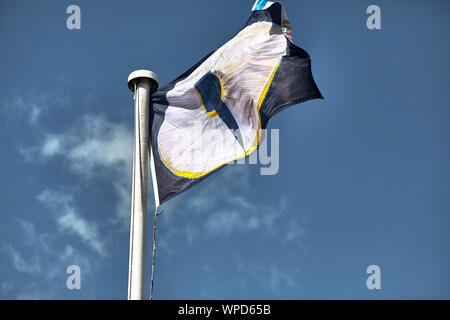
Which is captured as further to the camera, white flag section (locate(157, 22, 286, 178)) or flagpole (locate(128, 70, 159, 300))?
white flag section (locate(157, 22, 286, 178))

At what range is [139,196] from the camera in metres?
12.6

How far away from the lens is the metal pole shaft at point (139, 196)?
1185 centimetres

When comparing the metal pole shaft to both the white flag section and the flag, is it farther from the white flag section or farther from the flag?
the white flag section

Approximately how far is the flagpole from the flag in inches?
13.9

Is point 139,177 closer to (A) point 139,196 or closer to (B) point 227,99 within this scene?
(A) point 139,196

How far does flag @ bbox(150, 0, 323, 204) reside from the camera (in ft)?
43.7

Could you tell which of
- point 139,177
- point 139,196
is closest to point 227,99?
point 139,177

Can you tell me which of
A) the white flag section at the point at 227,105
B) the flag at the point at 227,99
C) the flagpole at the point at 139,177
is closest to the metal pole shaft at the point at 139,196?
the flagpole at the point at 139,177

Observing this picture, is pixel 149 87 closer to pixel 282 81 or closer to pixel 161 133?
pixel 161 133

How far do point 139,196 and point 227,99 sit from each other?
351cm

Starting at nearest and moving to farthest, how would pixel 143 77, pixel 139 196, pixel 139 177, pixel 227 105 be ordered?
pixel 139 196 → pixel 139 177 → pixel 143 77 → pixel 227 105

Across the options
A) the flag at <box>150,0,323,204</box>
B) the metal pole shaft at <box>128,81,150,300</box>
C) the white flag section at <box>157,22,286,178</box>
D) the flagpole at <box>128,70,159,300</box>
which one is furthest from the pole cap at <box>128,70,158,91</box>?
the white flag section at <box>157,22,286,178</box>
